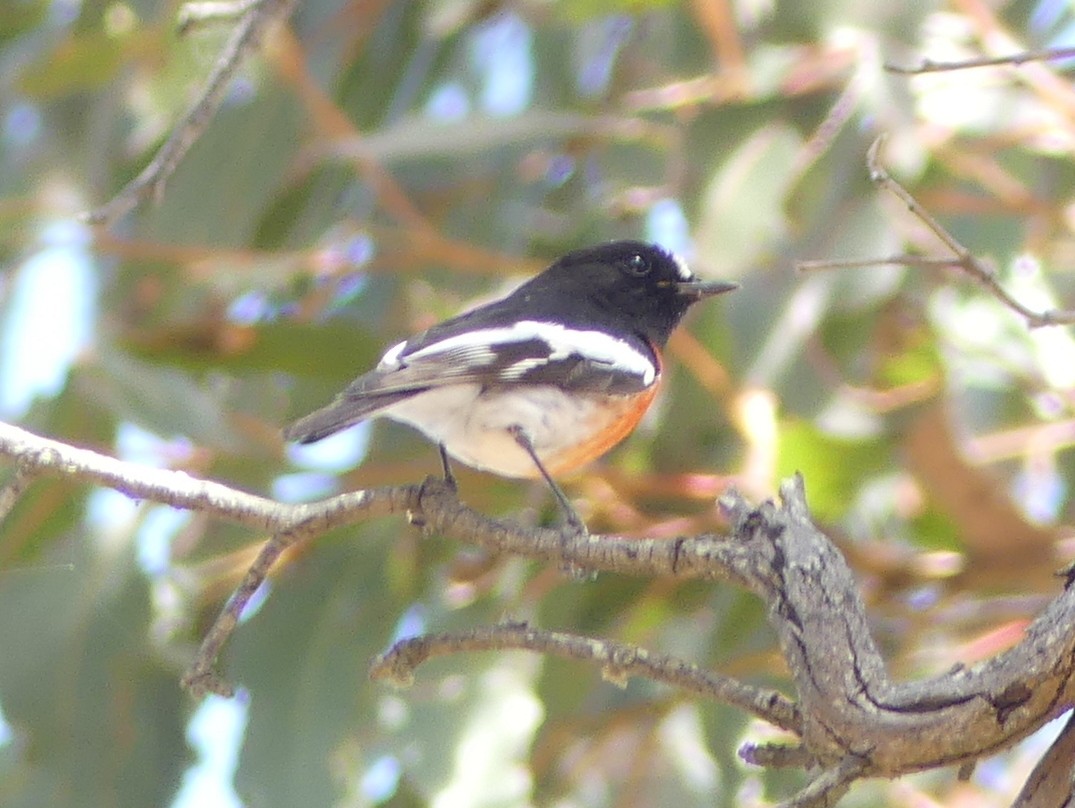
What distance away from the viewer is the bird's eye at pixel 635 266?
137 inches

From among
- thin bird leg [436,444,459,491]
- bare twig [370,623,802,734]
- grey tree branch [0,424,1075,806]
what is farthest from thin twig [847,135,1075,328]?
thin bird leg [436,444,459,491]

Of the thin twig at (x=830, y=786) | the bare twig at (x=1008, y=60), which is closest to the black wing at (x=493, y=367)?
the bare twig at (x=1008, y=60)

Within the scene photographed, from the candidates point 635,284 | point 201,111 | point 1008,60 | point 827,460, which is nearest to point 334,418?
Result: point 201,111

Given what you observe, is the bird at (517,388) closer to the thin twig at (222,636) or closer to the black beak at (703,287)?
the black beak at (703,287)

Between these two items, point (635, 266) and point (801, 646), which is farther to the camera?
point (635, 266)

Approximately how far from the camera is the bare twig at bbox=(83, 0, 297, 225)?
2.02m

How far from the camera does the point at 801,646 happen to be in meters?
1.68


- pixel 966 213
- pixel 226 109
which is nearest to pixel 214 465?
pixel 226 109

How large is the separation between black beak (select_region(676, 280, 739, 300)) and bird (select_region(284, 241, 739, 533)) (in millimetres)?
11

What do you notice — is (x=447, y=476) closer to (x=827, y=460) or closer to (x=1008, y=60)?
(x=1008, y=60)

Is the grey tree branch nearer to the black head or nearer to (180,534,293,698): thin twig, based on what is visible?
(180,534,293,698): thin twig

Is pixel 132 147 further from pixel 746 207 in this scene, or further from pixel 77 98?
pixel 746 207

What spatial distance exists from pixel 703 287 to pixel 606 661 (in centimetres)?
169

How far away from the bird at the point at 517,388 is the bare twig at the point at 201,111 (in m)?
0.47
